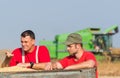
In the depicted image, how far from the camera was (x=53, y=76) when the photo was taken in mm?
5086

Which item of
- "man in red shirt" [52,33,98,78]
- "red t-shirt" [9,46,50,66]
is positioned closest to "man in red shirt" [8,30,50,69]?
"red t-shirt" [9,46,50,66]

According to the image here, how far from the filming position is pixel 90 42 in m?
32.1

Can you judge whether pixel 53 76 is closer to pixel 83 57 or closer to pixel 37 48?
pixel 83 57

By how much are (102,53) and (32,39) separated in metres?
25.6

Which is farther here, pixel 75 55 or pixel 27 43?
pixel 27 43

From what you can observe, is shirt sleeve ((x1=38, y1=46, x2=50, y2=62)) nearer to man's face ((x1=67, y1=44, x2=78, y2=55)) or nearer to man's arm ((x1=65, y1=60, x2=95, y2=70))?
man's face ((x1=67, y1=44, x2=78, y2=55))

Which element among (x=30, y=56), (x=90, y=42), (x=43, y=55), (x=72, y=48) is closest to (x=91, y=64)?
(x=72, y=48)

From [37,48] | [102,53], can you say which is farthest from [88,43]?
[37,48]

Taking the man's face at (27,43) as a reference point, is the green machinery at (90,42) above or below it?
above

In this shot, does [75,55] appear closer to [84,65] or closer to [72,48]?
[72,48]

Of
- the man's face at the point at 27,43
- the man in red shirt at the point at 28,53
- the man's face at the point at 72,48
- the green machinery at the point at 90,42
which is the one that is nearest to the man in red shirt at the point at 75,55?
the man's face at the point at 72,48

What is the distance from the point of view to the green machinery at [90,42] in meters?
32.1

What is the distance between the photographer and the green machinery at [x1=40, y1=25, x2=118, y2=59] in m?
32.1

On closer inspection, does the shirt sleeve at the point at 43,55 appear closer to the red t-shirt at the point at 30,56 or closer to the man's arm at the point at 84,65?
the red t-shirt at the point at 30,56
